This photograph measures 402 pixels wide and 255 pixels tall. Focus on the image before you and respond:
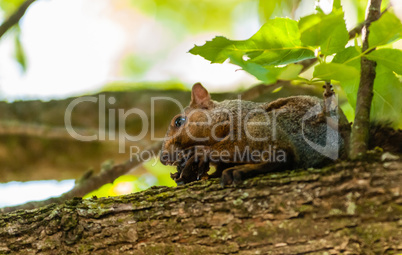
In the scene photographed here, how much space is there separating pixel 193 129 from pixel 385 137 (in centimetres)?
160

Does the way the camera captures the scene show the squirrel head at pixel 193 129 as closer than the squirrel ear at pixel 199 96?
Yes

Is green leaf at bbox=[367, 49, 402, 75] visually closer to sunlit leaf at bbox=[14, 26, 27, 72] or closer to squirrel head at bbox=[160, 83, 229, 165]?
squirrel head at bbox=[160, 83, 229, 165]

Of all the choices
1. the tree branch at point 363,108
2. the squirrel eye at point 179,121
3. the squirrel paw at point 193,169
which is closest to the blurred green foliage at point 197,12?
the squirrel eye at point 179,121

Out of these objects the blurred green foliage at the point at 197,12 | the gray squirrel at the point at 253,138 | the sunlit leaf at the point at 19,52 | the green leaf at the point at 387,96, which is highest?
the blurred green foliage at the point at 197,12

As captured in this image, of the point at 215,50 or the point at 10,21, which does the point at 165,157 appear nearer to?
the point at 215,50

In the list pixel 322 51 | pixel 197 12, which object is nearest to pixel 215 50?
pixel 322 51

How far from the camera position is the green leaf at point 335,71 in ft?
7.56

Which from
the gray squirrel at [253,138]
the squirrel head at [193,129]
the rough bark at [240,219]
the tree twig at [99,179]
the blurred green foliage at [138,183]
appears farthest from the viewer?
the blurred green foliage at [138,183]

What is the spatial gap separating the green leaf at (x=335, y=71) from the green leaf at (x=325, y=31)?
181 mm

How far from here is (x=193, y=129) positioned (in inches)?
150

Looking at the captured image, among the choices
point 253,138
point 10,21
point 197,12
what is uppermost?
point 197,12

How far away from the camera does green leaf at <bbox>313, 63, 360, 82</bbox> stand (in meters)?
2.30

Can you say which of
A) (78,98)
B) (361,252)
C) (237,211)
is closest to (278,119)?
(237,211)

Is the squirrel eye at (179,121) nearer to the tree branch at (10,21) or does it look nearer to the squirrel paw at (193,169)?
the squirrel paw at (193,169)
